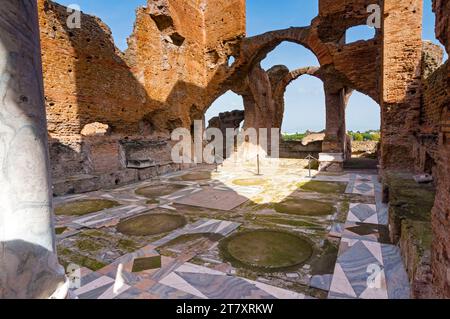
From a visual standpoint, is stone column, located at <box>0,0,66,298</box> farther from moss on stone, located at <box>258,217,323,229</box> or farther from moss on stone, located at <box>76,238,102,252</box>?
moss on stone, located at <box>258,217,323,229</box>

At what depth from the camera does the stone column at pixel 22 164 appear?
1.33 metres

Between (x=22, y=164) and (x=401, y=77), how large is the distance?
8304mm

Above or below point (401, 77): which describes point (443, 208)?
below

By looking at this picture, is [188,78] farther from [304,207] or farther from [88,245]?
[88,245]

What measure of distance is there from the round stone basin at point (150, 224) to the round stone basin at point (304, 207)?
2.01 m

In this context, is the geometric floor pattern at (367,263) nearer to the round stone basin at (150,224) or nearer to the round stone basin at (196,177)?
the round stone basin at (150,224)

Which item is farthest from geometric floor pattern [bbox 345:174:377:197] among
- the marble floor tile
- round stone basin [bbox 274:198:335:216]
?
the marble floor tile

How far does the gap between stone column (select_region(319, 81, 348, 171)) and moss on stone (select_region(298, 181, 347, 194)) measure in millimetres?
2448

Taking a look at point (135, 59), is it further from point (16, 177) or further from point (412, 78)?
point (16, 177)

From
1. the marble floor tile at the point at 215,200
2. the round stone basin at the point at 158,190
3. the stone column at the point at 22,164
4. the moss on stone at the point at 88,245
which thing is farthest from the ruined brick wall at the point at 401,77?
the stone column at the point at 22,164

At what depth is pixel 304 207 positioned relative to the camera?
522 centimetres

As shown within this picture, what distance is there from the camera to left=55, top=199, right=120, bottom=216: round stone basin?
533 centimetres

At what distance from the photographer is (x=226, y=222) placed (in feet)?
14.8

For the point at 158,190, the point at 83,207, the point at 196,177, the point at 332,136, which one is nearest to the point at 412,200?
the point at 158,190
